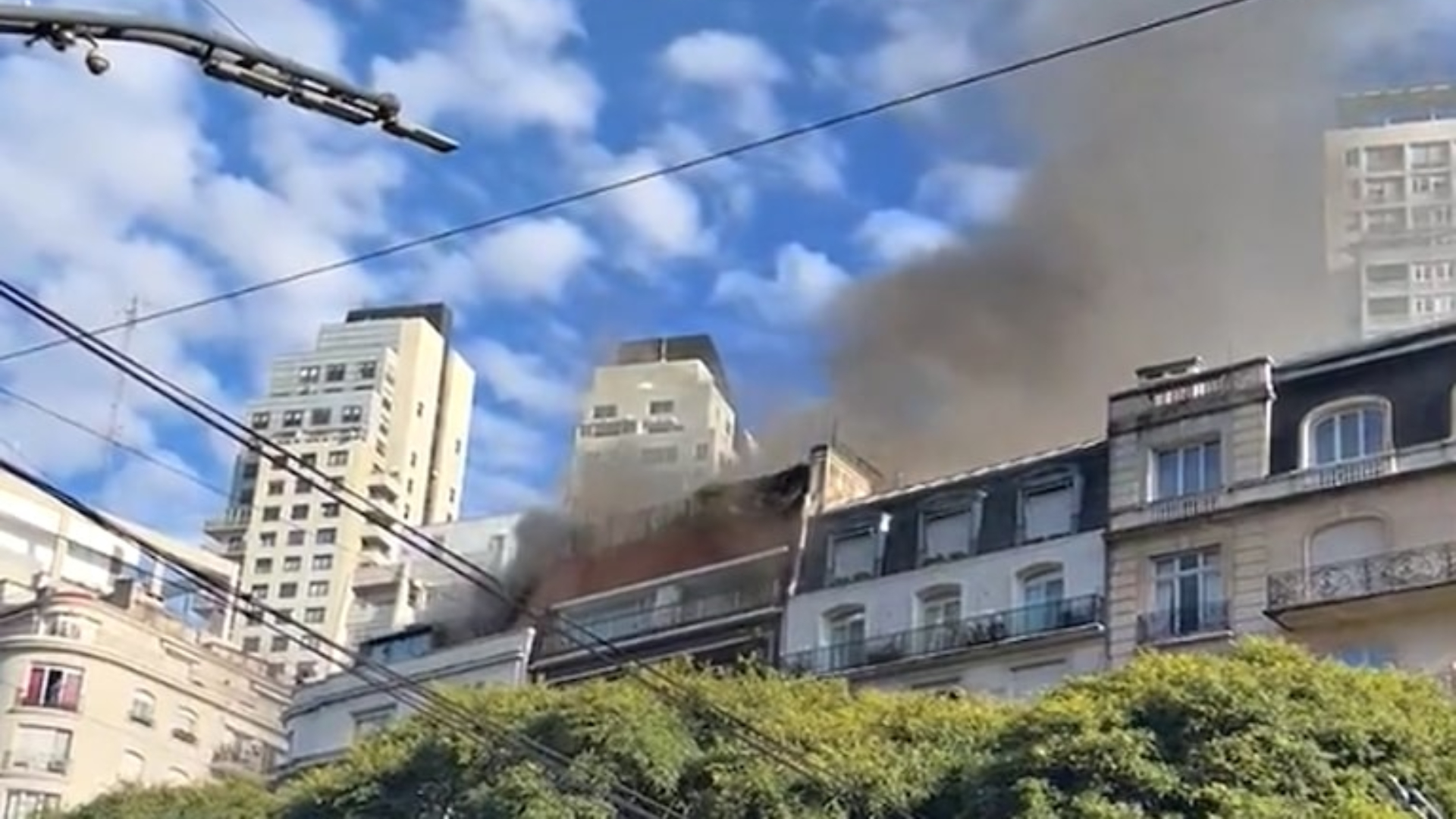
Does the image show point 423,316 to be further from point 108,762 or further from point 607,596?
point 607,596

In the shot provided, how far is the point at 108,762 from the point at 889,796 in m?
46.5

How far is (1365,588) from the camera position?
3928cm

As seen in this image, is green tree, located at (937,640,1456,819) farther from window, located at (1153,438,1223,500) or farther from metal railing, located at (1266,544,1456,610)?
window, located at (1153,438,1223,500)

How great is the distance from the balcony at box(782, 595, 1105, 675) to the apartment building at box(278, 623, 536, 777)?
842 centimetres

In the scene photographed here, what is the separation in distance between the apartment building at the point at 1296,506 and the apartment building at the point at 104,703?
37418mm

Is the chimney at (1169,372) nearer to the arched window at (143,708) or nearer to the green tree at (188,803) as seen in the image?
the green tree at (188,803)

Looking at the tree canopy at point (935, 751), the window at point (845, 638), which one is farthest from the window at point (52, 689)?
the tree canopy at point (935, 751)

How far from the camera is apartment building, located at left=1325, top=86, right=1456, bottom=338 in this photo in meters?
128

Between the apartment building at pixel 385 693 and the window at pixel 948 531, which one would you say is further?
the apartment building at pixel 385 693

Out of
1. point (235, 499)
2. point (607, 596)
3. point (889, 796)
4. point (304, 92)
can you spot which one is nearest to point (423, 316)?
point (235, 499)

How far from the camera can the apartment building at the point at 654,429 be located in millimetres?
70562

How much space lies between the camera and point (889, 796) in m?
31.2

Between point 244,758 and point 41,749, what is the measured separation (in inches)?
355

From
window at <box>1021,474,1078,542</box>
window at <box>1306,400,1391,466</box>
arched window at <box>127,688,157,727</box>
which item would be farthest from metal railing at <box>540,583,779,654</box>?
arched window at <box>127,688,157,727</box>
